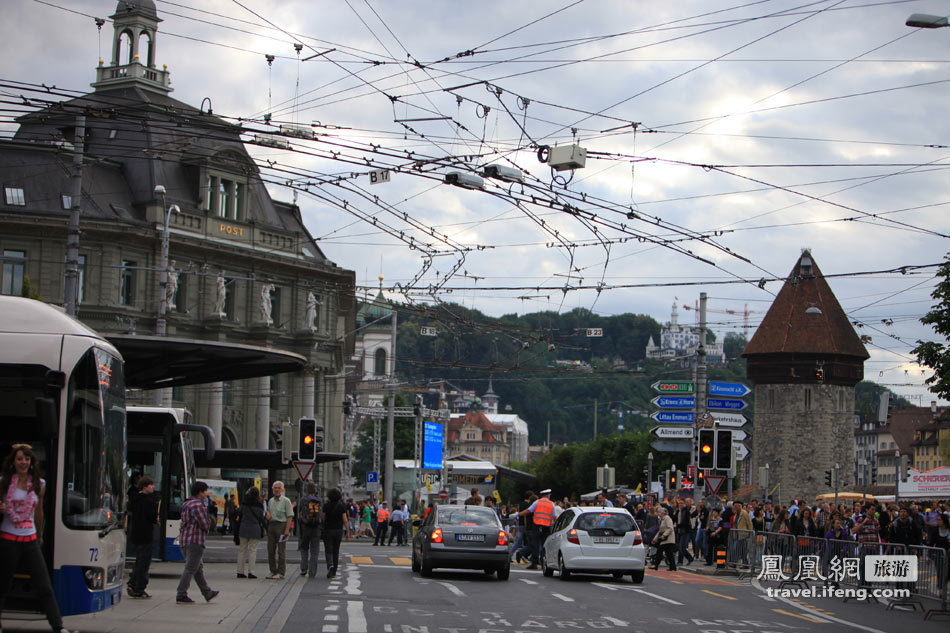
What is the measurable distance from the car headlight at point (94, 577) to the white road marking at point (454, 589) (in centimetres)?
812

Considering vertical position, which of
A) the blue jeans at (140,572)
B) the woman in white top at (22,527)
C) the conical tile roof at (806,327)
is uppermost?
the conical tile roof at (806,327)

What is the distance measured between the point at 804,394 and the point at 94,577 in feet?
315

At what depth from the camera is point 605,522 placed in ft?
79.9

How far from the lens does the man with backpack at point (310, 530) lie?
23281 mm

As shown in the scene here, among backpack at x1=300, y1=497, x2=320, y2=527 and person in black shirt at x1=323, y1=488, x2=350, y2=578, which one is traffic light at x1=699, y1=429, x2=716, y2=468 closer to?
person in black shirt at x1=323, y1=488, x2=350, y2=578

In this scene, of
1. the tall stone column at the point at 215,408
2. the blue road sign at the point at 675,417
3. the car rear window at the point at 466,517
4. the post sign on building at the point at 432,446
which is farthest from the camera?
the post sign on building at the point at 432,446

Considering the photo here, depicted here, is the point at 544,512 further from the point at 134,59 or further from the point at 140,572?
the point at 134,59

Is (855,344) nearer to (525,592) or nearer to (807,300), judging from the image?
(807,300)

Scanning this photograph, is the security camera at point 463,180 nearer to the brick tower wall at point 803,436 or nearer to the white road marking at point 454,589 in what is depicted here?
the white road marking at point 454,589

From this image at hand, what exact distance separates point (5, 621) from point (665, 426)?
22.4 m

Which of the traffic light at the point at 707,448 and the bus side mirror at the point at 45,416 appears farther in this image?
the traffic light at the point at 707,448

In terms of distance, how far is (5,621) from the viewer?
12883mm

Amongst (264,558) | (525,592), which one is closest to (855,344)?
(264,558)

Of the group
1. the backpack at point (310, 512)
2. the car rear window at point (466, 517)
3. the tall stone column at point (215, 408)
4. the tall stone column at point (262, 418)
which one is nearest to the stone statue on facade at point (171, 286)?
the tall stone column at point (215, 408)
